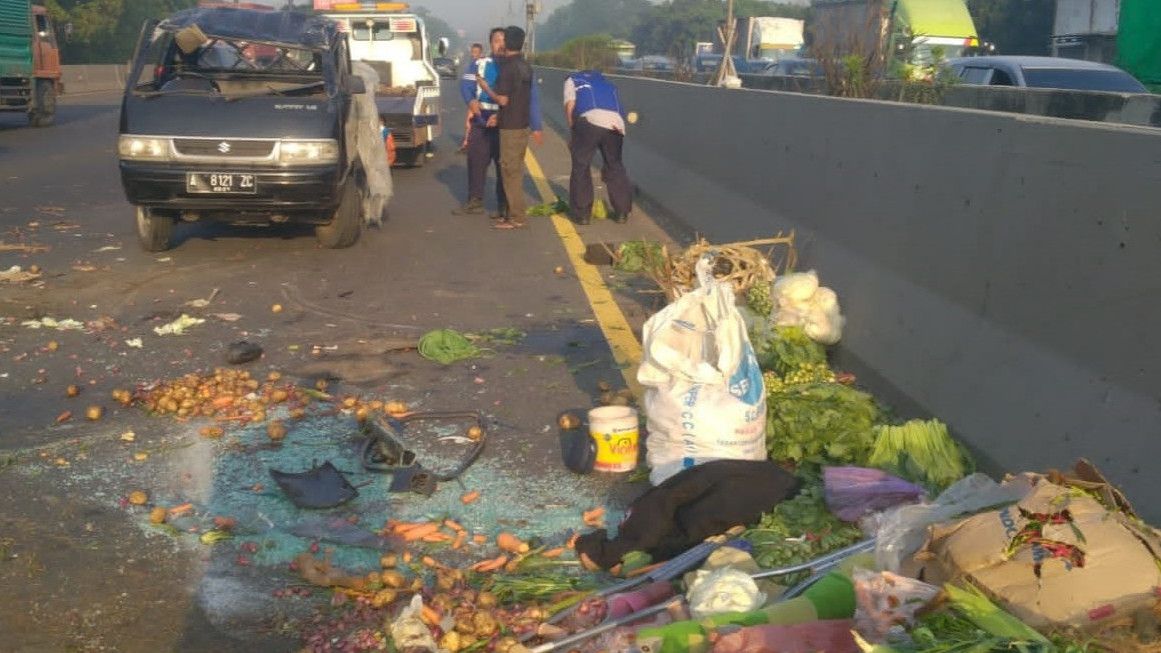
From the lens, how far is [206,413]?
6836 millimetres

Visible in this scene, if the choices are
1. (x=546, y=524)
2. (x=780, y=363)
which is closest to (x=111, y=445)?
(x=546, y=524)

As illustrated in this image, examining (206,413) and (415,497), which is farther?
(206,413)

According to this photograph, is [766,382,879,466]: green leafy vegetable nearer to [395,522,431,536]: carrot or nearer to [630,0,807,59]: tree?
[395,522,431,536]: carrot

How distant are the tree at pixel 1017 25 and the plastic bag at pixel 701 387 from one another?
2308 inches

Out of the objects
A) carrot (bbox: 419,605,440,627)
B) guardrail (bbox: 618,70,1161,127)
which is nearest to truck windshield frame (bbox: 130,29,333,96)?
guardrail (bbox: 618,70,1161,127)

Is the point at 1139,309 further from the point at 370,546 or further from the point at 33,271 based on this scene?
the point at 33,271

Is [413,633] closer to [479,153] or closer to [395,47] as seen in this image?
[479,153]

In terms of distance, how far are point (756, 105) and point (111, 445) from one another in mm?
6684

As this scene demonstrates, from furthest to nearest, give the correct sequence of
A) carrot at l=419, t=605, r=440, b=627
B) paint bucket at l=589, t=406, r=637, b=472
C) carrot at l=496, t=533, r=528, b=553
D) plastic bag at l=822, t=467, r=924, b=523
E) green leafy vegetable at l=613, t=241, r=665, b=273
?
green leafy vegetable at l=613, t=241, r=665, b=273 → paint bucket at l=589, t=406, r=637, b=472 → plastic bag at l=822, t=467, r=924, b=523 → carrot at l=496, t=533, r=528, b=553 → carrot at l=419, t=605, r=440, b=627

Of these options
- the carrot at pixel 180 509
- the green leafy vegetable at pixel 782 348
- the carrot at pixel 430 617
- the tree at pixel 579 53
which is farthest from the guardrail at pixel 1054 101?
the tree at pixel 579 53

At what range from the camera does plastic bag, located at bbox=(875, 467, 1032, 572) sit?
4.03m

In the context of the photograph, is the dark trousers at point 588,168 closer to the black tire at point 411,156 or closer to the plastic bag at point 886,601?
the black tire at point 411,156

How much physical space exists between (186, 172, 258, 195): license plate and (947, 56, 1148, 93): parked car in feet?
39.7

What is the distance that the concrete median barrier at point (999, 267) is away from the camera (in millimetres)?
4539
